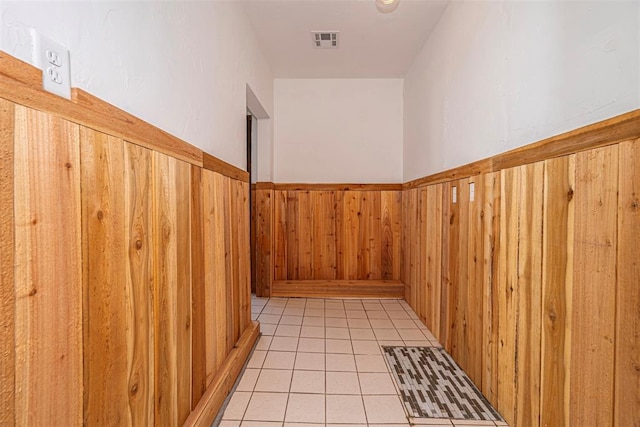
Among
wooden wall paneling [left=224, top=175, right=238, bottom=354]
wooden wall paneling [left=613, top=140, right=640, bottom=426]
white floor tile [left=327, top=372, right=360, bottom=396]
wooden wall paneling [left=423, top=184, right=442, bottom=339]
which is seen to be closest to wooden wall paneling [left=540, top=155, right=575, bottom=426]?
wooden wall paneling [left=613, top=140, right=640, bottom=426]

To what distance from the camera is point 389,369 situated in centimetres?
218

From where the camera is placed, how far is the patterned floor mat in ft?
5.68

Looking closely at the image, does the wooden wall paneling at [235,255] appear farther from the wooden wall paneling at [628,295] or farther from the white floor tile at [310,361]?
the wooden wall paneling at [628,295]

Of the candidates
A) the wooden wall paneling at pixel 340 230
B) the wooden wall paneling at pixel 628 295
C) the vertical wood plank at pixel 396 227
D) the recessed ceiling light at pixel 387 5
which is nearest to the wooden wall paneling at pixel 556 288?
the wooden wall paneling at pixel 628 295

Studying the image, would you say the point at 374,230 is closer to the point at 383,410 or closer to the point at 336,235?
the point at 336,235

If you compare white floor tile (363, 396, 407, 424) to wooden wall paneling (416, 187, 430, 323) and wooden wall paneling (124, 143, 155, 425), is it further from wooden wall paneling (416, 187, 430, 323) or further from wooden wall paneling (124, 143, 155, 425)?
wooden wall paneling (416, 187, 430, 323)

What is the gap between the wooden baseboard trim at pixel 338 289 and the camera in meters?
3.81

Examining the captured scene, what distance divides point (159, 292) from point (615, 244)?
5.21 ft

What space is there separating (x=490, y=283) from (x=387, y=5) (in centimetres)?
213

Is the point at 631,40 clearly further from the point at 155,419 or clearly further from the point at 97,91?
the point at 155,419

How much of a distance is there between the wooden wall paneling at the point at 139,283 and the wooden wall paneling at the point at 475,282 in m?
1.76

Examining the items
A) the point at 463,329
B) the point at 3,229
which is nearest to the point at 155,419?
the point at 3,229

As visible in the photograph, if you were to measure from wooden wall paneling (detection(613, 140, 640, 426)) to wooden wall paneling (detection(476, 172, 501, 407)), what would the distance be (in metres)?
0.72

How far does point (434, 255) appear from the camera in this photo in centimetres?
274
